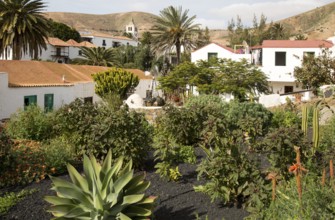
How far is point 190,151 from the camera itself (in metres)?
10.2

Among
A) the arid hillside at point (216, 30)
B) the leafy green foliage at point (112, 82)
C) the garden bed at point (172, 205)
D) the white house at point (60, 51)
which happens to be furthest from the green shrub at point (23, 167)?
the arid hillside at point (216, 30)

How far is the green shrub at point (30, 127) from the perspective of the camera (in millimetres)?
12161

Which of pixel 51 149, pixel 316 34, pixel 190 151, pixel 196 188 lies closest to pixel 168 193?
pixel 196 188

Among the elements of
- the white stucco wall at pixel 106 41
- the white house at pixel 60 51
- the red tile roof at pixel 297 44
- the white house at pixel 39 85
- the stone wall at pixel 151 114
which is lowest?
the stone wall at pixel 151 114

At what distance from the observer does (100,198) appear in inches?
229

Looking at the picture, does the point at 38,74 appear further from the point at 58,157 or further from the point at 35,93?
the point at 58,157

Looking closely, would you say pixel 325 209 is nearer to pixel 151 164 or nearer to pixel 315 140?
pixel 315 140

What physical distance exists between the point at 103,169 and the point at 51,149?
333cm

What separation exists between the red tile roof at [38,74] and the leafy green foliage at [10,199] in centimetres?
1774

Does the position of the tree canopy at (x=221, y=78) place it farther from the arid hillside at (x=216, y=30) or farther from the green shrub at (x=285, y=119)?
the arid hillside at (x=216, y=30)

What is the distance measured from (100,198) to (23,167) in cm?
355

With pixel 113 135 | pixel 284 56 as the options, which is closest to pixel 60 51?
pixel 284 56

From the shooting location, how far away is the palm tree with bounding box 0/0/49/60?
33.1 m

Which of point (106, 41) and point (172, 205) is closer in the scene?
point (172, 205)
